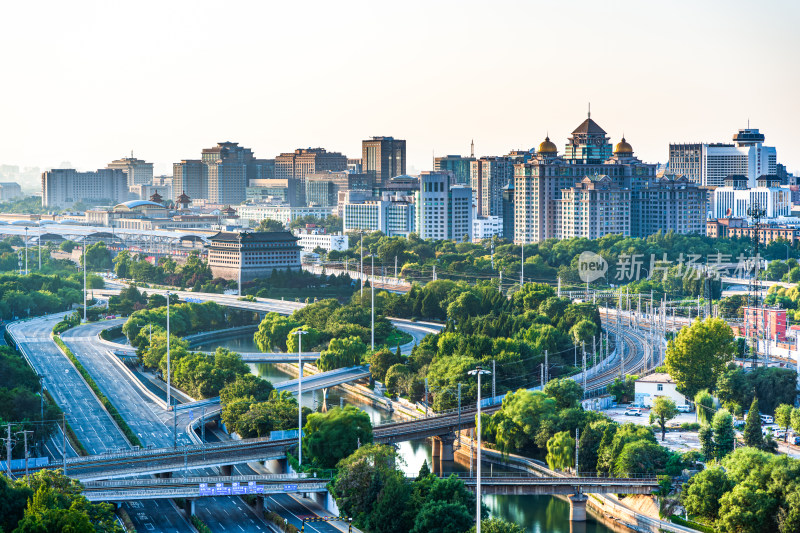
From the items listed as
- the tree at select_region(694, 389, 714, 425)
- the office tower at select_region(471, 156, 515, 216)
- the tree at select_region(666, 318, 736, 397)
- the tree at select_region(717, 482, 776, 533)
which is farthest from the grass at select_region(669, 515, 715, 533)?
the office tower at select_region(471, 156, 515, 216)

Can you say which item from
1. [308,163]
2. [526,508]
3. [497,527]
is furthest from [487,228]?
[497,527]

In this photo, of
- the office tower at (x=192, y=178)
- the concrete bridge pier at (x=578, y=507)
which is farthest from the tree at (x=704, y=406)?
the office tower at (x=192, y=178)

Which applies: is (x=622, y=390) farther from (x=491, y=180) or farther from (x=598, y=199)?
(x=491, y=180)

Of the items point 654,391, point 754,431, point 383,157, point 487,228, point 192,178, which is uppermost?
point 383,157

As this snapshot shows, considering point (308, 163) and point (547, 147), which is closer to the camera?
point (547, 147)

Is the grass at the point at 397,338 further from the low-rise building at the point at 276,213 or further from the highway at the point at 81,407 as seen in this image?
the low-rise building at the point at 276,213

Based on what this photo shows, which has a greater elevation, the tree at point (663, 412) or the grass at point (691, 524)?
the tree at point (663, 412)

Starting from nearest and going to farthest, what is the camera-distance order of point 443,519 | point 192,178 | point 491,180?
point 443,519 → point 491,180 → point 192,178
